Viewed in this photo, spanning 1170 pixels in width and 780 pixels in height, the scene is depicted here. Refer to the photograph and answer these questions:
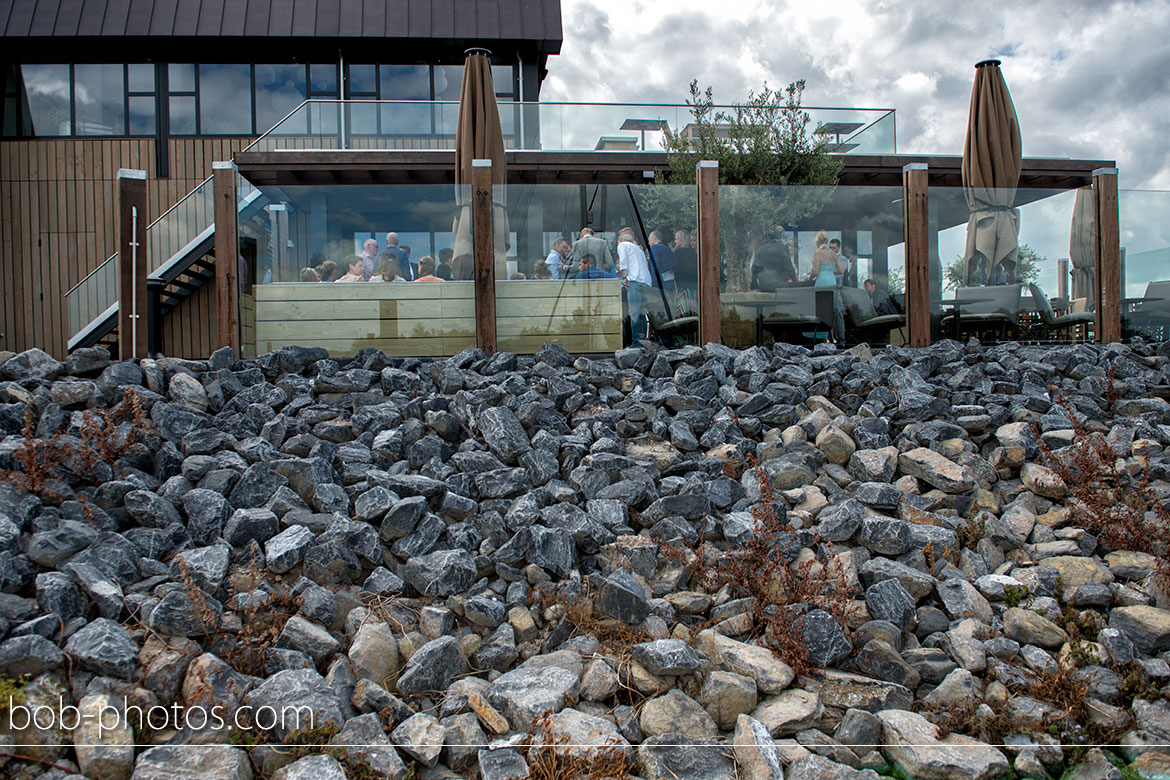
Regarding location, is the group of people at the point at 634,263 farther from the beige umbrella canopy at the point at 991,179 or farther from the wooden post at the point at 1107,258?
the wooden post at the point at 1107,258

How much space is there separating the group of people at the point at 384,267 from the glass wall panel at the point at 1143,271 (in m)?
7.81

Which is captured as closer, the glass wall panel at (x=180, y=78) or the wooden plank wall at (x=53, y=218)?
the wooden plank wall at (x=53, y=218)

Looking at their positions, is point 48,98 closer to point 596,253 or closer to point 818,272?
point 596,253

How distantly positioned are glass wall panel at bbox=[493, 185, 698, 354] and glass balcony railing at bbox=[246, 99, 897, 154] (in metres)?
6.46

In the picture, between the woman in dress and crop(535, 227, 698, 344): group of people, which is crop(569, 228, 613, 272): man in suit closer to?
crop(535, 227, 698, 344): group of people

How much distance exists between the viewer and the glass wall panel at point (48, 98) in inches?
638

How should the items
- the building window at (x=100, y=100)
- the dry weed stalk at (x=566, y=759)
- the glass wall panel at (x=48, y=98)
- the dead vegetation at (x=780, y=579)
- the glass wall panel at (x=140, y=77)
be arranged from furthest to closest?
1. the glass wall panel at (x=140, y=77)
2. the building window at (x=100, y=100)
3. the glass wall panel at (x=48, y=98)
4. the dead vegetation at (x=780, y=579)
5. the dry weed stalk at (x=566, y=759)

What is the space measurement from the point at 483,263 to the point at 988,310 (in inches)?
224

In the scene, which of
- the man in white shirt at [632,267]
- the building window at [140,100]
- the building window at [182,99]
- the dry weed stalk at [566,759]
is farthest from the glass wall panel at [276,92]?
the dry weed stalk at [566,759]

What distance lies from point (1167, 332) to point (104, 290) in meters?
14.6

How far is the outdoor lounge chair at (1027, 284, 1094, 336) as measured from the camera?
29.6ft

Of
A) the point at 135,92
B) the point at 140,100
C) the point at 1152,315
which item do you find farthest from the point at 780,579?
the point at 135,92

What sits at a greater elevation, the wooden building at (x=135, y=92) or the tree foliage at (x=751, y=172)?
the wooden building at (x=135, y=92)

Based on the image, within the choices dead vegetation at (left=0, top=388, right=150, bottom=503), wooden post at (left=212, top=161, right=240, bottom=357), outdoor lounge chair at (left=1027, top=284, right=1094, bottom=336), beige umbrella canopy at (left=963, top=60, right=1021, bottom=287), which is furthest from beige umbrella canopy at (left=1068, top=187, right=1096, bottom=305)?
dead vegetation at (left=0, top=388, right=150, bottom=503)
